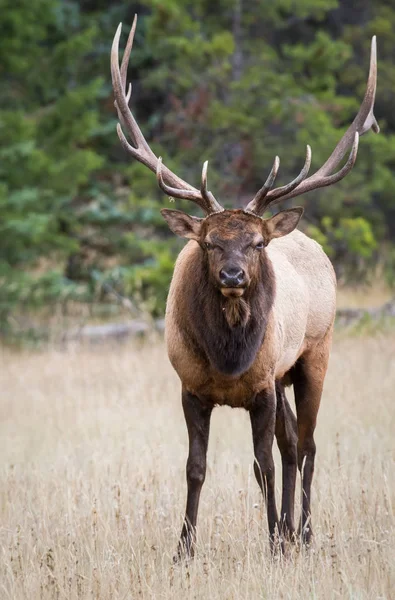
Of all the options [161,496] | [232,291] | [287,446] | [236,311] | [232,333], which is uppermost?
[232,291]

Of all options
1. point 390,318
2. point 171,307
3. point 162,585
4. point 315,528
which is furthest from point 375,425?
point 390,318

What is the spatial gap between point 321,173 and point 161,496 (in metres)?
2.18

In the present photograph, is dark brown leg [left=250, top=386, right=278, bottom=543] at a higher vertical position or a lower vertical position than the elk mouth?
lower

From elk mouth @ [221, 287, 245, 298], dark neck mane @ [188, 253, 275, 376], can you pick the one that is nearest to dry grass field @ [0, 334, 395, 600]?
dark neck mane @ [188, 253, 275, 376]

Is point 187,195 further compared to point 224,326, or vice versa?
point 187,195

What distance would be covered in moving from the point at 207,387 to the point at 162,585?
1153mm

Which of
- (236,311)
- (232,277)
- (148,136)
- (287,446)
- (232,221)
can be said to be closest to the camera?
(232,277)

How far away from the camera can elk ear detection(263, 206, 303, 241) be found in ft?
17.7

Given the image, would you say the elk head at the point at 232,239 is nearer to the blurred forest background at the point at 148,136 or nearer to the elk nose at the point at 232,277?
the elk nose at the point at 232,277

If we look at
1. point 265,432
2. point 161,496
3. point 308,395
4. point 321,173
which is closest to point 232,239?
point 265,432

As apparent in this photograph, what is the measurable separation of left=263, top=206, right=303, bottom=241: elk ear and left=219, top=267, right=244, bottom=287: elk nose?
0.57 meters

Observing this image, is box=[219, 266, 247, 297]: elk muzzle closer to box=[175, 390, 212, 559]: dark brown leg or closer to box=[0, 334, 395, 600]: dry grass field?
box=[175, 390, 212, 559]: dark brown leg

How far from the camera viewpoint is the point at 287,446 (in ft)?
20.4

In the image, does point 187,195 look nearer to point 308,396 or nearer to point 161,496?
point 308,396
